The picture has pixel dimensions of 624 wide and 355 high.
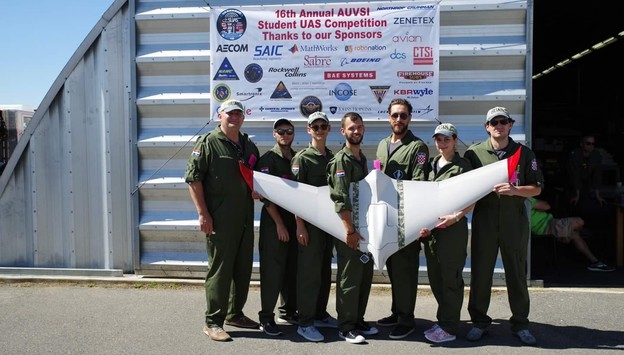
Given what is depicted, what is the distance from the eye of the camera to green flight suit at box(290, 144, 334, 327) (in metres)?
4.50

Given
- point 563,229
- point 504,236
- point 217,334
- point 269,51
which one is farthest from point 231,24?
point 563,229

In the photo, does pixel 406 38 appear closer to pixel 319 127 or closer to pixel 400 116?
pixel 400 116

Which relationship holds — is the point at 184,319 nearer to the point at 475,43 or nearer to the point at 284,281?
the point at 284,281

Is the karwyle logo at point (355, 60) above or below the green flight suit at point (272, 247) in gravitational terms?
above

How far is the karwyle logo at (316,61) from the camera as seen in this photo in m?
5.83

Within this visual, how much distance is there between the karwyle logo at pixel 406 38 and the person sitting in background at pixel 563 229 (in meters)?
2.78

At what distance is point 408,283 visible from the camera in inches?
179

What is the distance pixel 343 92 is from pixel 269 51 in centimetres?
91

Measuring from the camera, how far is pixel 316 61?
5.84 metres

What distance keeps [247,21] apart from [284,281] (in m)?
2.83

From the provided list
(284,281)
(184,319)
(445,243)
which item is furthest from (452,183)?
(184,319)

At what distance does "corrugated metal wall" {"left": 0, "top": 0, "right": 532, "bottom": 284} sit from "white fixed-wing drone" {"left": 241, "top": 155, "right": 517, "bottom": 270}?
1549mm

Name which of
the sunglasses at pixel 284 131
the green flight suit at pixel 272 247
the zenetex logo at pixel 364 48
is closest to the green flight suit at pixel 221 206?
the green flight suit at pixel 272 247

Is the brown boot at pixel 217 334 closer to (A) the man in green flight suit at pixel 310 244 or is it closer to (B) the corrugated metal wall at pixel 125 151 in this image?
(A) the man in green flight suit at pixel 310 244
